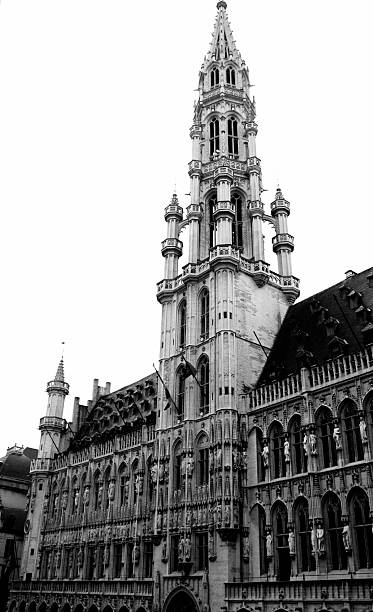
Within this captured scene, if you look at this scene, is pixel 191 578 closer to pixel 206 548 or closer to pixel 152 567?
pixel 206 548

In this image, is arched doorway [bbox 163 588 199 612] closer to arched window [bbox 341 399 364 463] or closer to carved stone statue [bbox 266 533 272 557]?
carved stone statue [bbox 266 533 272 557]

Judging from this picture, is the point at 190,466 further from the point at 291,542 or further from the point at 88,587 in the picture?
the point at 88,587

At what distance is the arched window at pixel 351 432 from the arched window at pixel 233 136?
33.3 metres

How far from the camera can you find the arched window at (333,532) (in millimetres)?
35156

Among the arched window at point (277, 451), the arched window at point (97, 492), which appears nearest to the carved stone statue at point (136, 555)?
the arched window at point (97, 492)

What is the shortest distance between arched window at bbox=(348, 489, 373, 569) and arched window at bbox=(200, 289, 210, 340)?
1960cm

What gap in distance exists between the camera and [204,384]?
160 feet

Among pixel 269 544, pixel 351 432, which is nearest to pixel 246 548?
pixel 269 544

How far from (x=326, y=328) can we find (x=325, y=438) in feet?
31.0

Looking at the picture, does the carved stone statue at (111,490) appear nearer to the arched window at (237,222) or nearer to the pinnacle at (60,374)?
the pinnacle at (60,374)

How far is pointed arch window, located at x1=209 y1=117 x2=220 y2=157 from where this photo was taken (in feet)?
208

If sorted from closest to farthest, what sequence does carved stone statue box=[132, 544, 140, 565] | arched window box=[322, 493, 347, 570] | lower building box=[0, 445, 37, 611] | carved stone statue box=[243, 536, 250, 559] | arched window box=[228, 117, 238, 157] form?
1. arched window box=[322, 493, 347, 570]
2. carved stone statue box=[243, 536, 250, 559]
3. carved stone statue box=[132, 544, 140, 565]
4. arched window box=[228, 117, 238, 157]
5. lower building box=[0, 445, 37, 611]

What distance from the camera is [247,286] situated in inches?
2032

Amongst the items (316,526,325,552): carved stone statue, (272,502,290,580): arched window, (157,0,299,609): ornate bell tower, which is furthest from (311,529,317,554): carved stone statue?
(157,0,299,609): ornate bell tower
